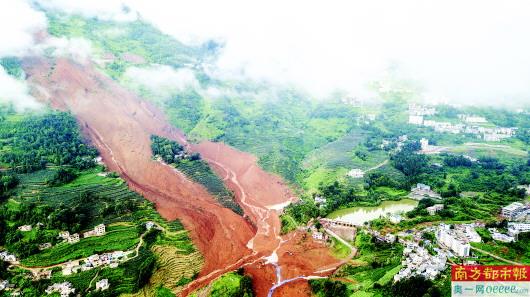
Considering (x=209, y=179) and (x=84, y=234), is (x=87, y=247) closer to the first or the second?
(x=84, y=234)

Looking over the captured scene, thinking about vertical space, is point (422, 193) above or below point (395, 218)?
below

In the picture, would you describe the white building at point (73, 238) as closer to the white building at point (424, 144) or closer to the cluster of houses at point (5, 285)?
the cluster of houses at point (5, 285)

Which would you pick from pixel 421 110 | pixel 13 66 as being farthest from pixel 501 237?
pixel 13 66

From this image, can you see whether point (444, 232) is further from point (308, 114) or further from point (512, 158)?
point (308, 114)

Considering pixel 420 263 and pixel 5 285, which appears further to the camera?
pixel 420 263

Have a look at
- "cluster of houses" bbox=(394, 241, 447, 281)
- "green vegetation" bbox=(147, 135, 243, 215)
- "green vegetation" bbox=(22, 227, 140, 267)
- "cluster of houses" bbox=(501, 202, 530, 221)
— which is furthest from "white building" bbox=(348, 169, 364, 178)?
"green vegetation" bbox=(22, 227, 140, 267)
